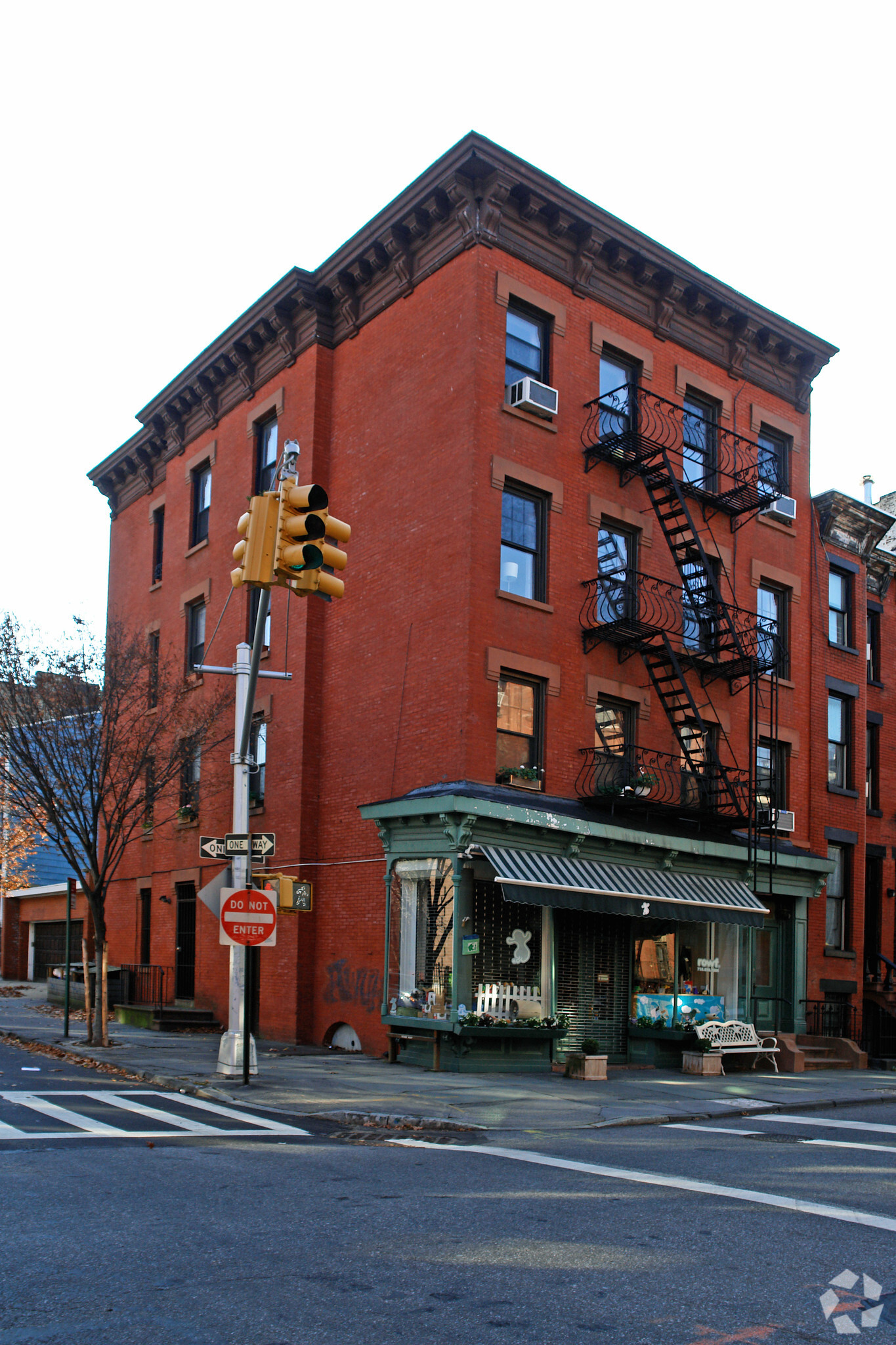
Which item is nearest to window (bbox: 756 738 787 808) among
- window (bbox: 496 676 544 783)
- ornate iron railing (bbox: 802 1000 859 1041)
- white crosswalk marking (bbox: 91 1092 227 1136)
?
ornate iron railing (bbox: 802 1000 859 1041)

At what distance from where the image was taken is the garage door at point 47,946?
1505 inches

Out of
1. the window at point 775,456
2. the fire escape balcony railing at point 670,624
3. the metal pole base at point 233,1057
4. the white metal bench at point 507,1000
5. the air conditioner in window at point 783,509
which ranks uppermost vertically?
the window at point 775,456

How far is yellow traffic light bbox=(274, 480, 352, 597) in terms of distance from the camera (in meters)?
10.7

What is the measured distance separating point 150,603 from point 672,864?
15.8m

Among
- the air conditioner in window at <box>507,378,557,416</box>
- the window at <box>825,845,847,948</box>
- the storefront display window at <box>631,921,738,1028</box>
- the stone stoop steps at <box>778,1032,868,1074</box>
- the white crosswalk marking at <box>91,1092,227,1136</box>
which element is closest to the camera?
the white crosswalk marking at <box>91,1092,227,1136</box>

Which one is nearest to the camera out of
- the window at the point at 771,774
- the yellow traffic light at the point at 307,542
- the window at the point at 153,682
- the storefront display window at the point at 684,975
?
the yellow traffic light at the point at 307,542

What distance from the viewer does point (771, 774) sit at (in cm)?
2417

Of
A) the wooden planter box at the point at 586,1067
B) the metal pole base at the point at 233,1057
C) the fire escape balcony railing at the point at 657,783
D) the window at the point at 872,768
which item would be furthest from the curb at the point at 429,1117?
the window at the point at 872,768

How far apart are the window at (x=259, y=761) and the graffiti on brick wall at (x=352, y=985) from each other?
4.26m

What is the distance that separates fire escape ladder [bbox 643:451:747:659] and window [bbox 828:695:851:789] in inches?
201

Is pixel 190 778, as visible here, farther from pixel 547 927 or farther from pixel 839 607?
pixel 839 607

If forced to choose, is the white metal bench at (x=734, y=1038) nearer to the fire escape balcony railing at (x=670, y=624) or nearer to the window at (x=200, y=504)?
the fire escape balcony railing at (x=670, y=624)

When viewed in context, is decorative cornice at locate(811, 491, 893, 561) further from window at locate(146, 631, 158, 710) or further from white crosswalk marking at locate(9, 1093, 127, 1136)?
white crosswalk marking at locate(9, 1093, 127, 1136)

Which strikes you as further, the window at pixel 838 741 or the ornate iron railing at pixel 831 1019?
the window at pixel 838 741
